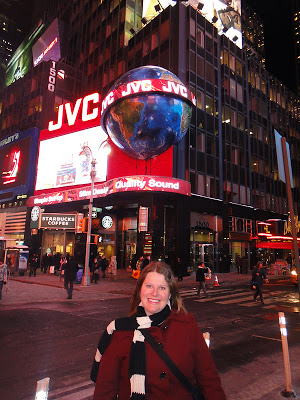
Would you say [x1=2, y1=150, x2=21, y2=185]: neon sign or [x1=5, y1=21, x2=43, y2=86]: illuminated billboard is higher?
[x1=5, y1=21, x2=43, y2=86]: illuminated billboard

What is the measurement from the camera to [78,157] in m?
32.2

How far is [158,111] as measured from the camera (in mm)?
16500

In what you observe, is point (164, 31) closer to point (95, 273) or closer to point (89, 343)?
point (95, 273)

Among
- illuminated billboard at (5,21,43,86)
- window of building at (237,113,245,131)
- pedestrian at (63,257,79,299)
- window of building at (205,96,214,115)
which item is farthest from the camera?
illuminated billboard at (5,21,43,86)

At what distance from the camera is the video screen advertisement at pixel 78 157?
91.0 ft

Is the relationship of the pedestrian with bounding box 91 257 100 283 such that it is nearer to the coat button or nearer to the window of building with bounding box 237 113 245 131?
the coat button

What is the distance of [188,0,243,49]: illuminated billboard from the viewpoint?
116 feet

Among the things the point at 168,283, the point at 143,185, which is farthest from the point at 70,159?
the point at 168,283

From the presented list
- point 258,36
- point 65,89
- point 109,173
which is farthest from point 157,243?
point 258,36

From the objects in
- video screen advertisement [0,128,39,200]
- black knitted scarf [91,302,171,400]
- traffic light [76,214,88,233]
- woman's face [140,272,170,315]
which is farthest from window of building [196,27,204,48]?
black knitted scarf [91,302,171,400]

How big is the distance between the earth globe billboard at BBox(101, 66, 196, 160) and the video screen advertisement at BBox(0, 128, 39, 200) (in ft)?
76.3

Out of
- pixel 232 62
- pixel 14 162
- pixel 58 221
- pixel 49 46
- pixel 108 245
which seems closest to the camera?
pixel 58 221

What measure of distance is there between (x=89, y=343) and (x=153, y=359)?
5.54m

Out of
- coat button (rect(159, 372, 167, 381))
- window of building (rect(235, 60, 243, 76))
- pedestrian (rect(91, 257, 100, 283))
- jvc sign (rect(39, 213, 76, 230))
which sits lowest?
pedestrian (rect(91, 257, 100, 283))
